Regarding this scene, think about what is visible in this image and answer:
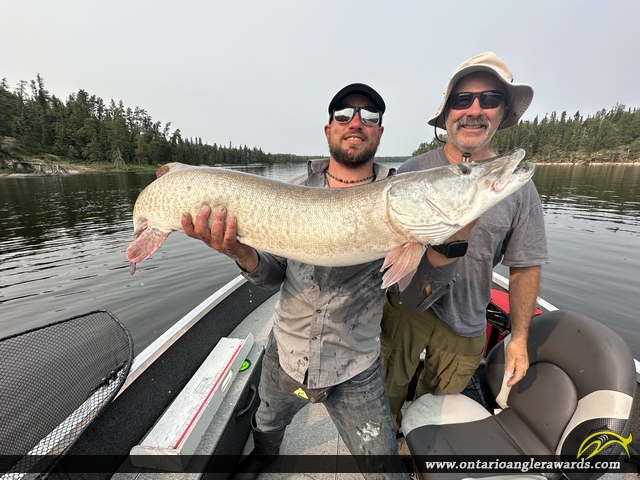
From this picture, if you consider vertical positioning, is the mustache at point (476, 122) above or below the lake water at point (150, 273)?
above

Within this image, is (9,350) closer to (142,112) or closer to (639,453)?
(639,453)

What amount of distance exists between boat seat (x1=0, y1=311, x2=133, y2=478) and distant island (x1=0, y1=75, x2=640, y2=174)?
65.4 m

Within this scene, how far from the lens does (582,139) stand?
88.7 metres

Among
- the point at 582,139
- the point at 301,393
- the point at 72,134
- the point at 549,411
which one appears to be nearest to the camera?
the point at 301,393

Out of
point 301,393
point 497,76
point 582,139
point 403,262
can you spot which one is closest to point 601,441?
point 403,262

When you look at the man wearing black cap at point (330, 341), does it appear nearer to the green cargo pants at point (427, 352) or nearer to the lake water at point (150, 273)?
the green cargo pants at point (427, 352)

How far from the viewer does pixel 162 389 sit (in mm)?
2562

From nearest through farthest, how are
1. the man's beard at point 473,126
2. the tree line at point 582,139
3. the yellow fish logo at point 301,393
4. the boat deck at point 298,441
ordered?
the yellow fish logo at point 301,393 → the boat deck at point 298,441 → the man's beard at point 473,126 → the tree line at point 582,139

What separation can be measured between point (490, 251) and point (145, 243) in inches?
106

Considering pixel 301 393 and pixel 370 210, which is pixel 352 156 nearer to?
pixel 370 210

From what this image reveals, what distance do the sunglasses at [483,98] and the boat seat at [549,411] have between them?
1763 millimetres

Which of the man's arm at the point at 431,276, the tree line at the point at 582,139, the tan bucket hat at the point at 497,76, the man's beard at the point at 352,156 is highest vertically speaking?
the tree line at the point at 582,139

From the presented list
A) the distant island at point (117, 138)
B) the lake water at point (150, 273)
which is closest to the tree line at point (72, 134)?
the distant island at point (117, 138)

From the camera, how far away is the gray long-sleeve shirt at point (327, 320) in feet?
6.18
